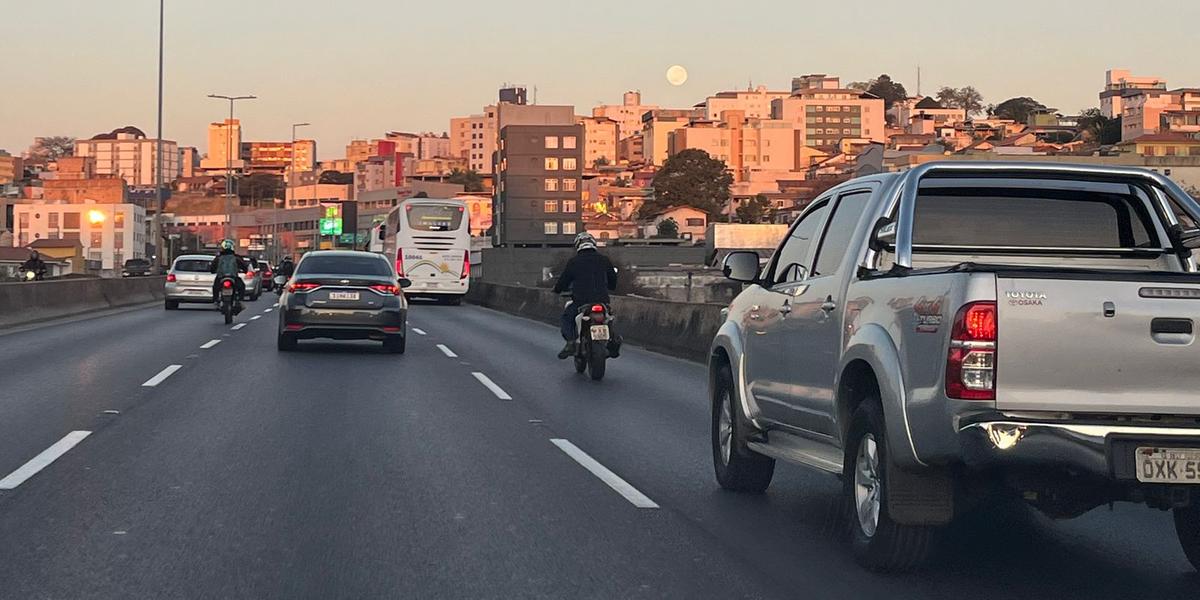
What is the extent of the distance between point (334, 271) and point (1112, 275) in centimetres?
1700

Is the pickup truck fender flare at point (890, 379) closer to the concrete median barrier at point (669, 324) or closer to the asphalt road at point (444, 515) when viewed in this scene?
the asphalt road at point (444, 515)

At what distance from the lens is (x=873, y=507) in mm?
6570

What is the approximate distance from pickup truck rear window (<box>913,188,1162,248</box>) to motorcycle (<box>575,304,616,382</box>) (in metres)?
9.97

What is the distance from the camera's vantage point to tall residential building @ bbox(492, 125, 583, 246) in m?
153

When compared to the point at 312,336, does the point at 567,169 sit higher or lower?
higher

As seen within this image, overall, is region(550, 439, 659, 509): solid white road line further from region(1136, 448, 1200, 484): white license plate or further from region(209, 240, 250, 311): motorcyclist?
region(209, 240, 250, 311): motorcyclist

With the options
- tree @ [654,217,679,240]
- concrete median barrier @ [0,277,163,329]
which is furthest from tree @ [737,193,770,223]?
concrete median barrier @ [0,277,163,329]

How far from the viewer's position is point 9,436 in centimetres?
1114

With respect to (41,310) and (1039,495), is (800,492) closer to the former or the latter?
(1039,495)

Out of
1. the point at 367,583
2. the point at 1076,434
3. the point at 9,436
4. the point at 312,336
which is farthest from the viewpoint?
the point at 312,336

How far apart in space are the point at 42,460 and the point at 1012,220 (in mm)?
6457

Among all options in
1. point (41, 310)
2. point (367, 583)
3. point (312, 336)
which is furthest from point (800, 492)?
point (41, 310)

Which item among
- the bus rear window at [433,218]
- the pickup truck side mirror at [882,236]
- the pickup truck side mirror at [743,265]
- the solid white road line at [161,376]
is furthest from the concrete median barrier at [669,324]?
the bus rear window at [433,218]

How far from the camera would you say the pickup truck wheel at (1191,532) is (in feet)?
22.0
